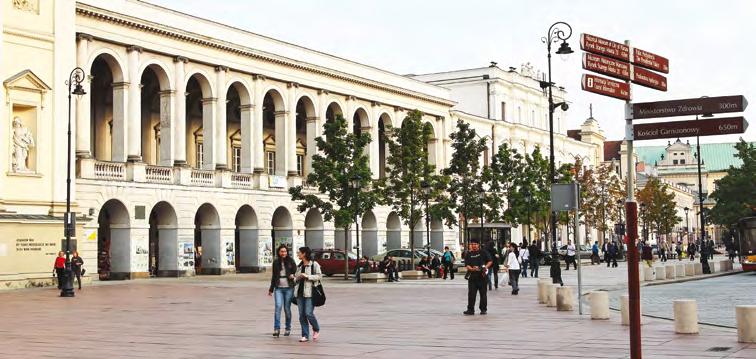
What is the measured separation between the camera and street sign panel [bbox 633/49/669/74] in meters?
10.8

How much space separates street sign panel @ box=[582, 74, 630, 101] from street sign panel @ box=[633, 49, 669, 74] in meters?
0.33

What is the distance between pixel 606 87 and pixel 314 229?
173 ft

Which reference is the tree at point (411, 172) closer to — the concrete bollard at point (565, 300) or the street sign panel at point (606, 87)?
the concrete bollard at point (565, 300)

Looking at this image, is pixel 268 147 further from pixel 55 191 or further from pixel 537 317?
pixel 537 317

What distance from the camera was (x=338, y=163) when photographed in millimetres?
49312

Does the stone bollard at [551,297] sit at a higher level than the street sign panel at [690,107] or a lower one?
lower

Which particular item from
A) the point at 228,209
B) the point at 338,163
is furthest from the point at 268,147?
the point at 338,163

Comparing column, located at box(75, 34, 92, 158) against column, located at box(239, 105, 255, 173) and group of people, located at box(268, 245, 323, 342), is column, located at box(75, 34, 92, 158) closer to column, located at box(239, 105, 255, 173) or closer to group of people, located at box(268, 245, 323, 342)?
column, located at box(239, 105, 255, 173)

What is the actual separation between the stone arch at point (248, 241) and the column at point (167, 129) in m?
7.08

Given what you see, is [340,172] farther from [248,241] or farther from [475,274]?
[475,274]

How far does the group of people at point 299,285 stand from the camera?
17391mm

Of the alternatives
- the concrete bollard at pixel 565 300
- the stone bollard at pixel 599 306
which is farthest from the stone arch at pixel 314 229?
the stone bollard at pixel 599 306

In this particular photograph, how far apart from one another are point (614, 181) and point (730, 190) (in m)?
26.6

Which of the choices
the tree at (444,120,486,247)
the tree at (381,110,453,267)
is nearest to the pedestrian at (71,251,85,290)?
the tree at (381,110,453,267)
